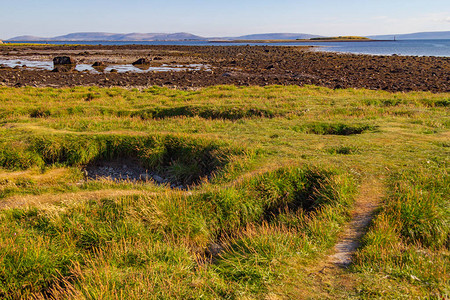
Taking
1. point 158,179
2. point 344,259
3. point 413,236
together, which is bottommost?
point 158,179

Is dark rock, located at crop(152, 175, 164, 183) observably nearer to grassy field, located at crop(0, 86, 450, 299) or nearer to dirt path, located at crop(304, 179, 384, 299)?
grassy field, located at crop(0, 86, 450, 299)

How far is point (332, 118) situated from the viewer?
52.6ft

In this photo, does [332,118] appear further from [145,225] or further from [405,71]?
[405,71]

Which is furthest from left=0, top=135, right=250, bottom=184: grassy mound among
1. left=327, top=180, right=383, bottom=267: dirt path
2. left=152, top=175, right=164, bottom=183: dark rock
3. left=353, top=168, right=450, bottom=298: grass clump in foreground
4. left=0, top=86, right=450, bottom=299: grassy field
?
left=353, top=168, right=450, bottom=298: grass clump in foreground

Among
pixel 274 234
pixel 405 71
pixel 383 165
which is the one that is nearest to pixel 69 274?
pixel 274 234

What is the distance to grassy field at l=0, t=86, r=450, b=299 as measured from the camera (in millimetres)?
5582

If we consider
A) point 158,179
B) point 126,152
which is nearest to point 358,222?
point 158,179

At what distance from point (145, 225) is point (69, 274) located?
1888 mm

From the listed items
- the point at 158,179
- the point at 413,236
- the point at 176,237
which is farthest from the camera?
the point at 158,179

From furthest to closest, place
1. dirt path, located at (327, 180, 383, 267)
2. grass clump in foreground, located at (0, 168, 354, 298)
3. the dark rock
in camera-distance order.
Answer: the dark rock, dirt path, located at (327, 180, 383, 267), grass clump in foreground, located at (0, 168, 354, 298)

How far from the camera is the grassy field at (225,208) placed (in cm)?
558

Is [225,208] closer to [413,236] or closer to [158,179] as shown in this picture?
[413,236]

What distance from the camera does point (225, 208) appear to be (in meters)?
8.60

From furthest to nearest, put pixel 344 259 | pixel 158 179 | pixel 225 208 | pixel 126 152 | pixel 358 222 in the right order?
pixel 126 152, pixel 158 179, pixel 225 208, pixel 358 222, pixel 344 259
